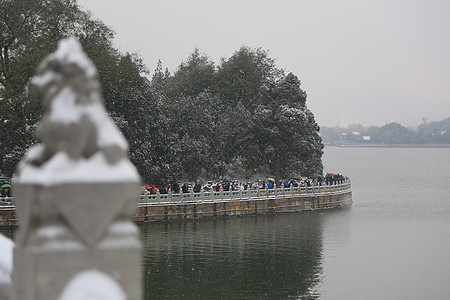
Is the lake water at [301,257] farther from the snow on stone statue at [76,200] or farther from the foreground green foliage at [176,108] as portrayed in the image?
the snow on stone statue at [76,200]

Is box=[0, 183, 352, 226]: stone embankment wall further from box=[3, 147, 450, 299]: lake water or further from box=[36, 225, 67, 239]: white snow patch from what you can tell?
box=[36, 225, 67, 239]: white snow patch

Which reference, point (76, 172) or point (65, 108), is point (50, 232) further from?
point (65, 108)

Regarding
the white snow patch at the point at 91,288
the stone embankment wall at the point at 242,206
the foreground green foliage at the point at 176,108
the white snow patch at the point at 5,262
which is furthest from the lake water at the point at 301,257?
the white snow patch at the point at 91,288

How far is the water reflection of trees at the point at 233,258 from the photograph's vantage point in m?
16.8

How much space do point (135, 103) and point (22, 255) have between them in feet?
102

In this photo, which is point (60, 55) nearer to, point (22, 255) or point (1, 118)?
point (22, 255)

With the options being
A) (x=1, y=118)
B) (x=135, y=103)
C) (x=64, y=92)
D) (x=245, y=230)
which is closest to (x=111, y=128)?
(x=64, y=92)

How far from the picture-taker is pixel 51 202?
1.79 meters

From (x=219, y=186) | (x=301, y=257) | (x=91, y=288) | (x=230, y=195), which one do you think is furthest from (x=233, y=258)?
(x=91, y=288)

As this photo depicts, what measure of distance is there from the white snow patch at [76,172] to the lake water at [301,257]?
14.4m

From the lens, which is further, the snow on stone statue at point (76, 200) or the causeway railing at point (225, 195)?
the causeway railing at point (225, 195)

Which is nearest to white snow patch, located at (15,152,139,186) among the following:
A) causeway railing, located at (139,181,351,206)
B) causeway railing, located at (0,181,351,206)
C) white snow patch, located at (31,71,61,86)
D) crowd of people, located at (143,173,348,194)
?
white snow patch, located at (31,71,61,86)

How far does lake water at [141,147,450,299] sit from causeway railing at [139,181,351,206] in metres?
1.23

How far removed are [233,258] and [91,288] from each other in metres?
19.7
